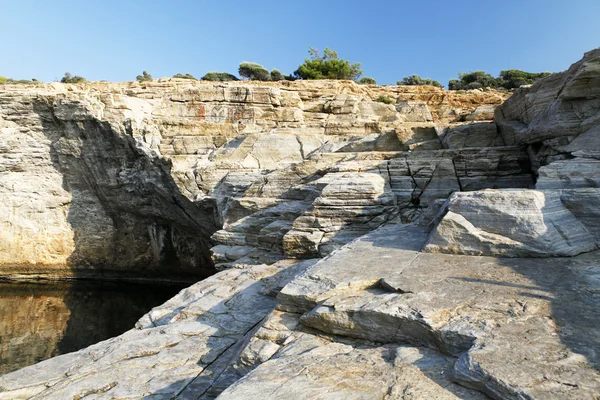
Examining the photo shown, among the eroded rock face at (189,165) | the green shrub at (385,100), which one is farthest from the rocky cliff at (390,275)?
the green shrub at (385,100)

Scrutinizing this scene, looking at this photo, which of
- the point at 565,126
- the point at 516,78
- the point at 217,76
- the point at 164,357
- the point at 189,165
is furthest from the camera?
the point at 217,76

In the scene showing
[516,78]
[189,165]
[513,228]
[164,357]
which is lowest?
[164,357]

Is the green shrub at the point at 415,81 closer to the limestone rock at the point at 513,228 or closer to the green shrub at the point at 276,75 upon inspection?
the green shrub at the point at 276,75

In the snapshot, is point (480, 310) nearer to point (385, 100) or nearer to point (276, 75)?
point (385, 100)

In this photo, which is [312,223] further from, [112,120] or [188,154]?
[112,120]

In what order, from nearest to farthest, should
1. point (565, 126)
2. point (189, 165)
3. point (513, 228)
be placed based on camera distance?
point (513, 228), point (565, 126), point (189, 165)

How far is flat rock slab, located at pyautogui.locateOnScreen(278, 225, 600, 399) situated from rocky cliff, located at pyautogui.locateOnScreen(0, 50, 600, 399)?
0.02 metres

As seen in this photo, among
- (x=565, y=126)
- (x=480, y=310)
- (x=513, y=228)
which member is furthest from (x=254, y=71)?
(x=480, y=310)

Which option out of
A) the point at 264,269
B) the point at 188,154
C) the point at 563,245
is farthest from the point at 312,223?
the point at 188,154

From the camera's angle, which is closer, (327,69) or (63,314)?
(63,314)

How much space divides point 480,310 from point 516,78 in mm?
37574

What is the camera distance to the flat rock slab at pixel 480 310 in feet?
9.54

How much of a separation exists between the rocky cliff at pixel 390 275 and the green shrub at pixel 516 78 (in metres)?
23.0

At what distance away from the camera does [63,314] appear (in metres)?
16.4
